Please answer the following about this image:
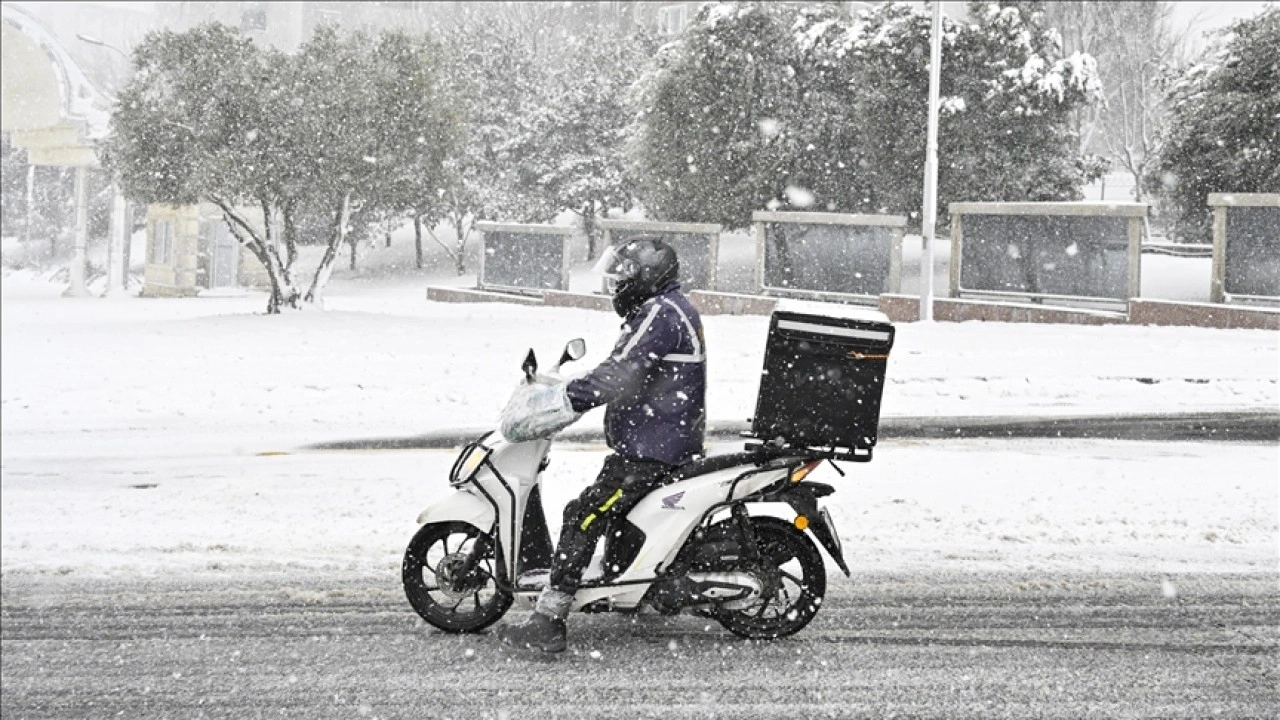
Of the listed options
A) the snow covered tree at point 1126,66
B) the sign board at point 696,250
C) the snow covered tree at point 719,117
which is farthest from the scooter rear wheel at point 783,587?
the snow covered tree at point 1126,66

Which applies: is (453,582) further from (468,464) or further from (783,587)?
(783,587)

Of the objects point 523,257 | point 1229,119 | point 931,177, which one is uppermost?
point 1229,119

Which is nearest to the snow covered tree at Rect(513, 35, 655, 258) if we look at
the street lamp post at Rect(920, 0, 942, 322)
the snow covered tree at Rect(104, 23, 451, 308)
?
the snow covered tree at Rect(104, 23, 451, 308)

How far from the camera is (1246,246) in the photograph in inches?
166

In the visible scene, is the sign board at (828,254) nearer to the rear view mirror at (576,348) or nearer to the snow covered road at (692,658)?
the snow covered road at (692,658)

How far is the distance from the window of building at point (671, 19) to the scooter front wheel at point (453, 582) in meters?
2.98

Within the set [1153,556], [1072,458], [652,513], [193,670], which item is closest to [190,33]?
[193,670]

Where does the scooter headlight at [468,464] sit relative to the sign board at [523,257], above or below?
below

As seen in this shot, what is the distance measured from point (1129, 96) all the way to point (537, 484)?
2.98 m

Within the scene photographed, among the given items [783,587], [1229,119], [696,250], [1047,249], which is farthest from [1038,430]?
[783,587]

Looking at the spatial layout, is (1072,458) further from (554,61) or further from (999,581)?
(554,61)

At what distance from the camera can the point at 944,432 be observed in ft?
22.8

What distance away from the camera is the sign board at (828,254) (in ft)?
16.5

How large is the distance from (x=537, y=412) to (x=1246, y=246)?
106 inches
